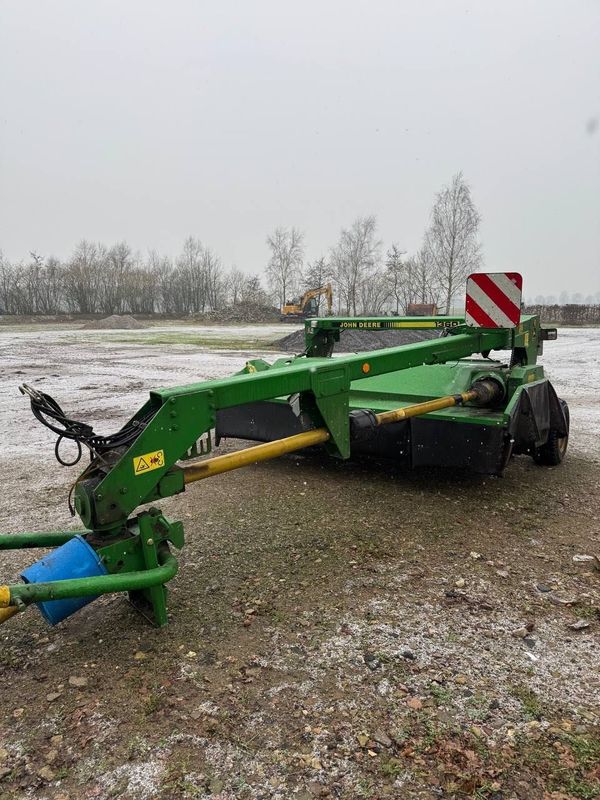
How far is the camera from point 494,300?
14.5 ft

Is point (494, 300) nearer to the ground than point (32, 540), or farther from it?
farther from it

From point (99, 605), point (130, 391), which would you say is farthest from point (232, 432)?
point (130, 391)

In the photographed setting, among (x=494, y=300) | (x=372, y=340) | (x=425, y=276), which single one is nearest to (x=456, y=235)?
(x=425, y=276)

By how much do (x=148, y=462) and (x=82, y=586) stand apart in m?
0.53

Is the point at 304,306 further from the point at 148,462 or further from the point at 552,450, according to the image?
the point at 148,462

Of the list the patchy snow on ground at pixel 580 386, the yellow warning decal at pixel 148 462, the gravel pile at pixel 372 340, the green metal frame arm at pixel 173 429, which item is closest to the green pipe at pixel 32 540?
the green metal frame arm at pixel 173 429

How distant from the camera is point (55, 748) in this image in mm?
2049

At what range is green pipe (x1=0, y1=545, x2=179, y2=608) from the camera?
214cm

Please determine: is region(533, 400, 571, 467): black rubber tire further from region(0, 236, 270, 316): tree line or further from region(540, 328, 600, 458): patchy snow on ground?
region(0, 236, 270, 316): tree line

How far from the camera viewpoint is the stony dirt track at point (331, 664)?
6.41 feet

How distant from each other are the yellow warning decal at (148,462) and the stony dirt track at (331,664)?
82 centimetres

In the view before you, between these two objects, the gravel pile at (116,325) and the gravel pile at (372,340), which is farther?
the gravel pile at (116,325)

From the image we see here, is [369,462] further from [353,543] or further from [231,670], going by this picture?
[231,670]

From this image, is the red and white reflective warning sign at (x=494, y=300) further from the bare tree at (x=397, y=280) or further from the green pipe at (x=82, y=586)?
the bare tree at (x=397, y=280)
